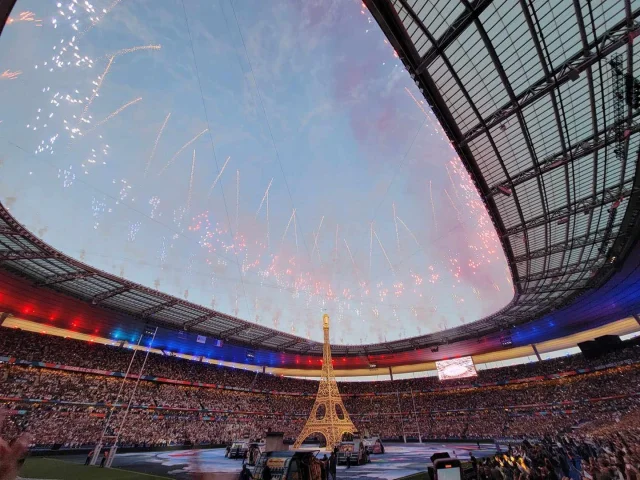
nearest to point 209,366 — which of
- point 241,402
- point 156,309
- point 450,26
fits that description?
point 241,402

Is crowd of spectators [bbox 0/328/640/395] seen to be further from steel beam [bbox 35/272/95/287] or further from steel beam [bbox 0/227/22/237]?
steel beam [bbox 0/227/22/237]

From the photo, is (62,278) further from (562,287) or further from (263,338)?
(562,287)

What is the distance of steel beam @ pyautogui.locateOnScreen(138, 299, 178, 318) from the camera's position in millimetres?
41397

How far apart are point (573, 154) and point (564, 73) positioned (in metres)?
6.46

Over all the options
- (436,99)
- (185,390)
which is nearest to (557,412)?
(436,99)

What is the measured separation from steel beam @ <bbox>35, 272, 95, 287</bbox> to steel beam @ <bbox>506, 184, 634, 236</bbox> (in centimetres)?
4197

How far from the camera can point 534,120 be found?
18234 millimetres

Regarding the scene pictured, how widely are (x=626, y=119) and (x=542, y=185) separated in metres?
5.90

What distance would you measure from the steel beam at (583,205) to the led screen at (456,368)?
45.6 m

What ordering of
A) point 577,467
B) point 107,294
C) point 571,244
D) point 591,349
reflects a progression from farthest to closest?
point 591,349 → point 107,294 → point 571,244 → point 577,467

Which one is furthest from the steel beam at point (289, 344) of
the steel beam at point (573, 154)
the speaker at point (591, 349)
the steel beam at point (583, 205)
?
the speaker at point (591, 349)

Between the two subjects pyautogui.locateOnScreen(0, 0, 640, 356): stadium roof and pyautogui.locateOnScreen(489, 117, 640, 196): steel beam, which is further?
pyautogui.locateOnScreen(489, 117, 640, 196): steel beam

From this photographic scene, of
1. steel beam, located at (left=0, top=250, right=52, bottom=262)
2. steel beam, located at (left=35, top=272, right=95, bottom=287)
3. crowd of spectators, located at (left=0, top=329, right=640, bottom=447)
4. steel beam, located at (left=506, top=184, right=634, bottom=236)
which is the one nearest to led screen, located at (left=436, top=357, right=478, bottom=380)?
crowd of spectators, located at (left=0, top=329, right=640, bottom=447)

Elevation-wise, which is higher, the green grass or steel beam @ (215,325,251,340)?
steel beam @ (215,325,251,340)
